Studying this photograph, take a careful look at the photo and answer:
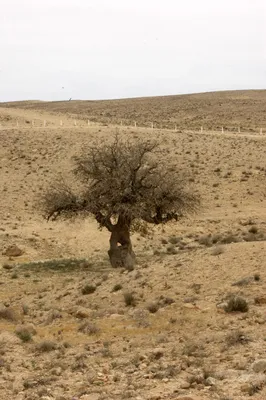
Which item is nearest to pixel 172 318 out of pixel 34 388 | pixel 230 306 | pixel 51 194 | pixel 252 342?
pixel 230 306

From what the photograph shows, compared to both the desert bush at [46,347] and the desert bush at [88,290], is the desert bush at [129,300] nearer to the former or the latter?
the desert bush at [88,290]

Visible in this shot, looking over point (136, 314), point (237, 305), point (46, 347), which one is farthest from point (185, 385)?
point (136, 314)

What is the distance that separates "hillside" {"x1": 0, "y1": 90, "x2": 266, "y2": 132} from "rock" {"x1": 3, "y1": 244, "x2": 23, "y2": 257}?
46.1 metres

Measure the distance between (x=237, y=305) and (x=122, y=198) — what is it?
9739 mm

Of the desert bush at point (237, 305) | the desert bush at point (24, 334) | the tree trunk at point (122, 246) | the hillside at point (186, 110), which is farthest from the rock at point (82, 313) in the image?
the hillside at point (186, 110)

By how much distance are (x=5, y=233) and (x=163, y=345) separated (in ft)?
70.6

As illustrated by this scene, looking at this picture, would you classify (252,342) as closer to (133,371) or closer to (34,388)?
(133,371)

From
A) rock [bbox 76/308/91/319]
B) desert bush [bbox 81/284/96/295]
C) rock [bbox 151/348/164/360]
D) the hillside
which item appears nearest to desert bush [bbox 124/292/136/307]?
rock [bbox 76/308/91/319]

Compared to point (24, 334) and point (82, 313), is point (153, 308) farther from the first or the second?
point (24, 334)

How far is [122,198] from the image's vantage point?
77.4ft

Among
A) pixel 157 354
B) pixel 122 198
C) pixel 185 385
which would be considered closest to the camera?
pixel 185 385

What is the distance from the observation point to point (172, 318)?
15070 mm

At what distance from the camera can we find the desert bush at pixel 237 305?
14.5 meters

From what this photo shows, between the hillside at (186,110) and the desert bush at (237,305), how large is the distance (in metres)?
61.6
